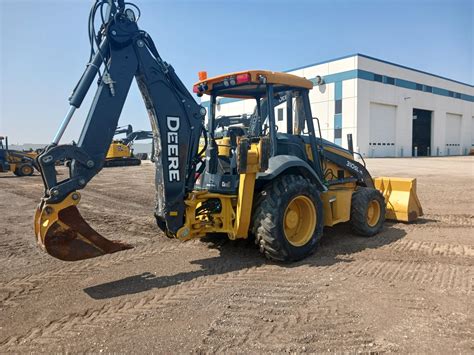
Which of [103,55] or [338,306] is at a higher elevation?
[103,55]

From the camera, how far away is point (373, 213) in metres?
6.75

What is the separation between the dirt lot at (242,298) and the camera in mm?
3109

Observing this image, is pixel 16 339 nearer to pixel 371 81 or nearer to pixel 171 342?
pixel 171 342

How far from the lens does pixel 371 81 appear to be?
35.3 metres

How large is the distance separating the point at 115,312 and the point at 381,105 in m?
37.7

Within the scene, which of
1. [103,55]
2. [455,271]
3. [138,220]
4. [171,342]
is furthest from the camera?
[138,220]

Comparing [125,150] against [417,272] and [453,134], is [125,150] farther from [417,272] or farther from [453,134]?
[453,134]

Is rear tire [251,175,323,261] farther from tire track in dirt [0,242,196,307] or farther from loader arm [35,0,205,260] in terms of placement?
tire track in dirt [0,242,196,307]

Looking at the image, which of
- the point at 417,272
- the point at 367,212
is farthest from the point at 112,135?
the point at 367,212

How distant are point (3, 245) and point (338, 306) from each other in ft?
17.7

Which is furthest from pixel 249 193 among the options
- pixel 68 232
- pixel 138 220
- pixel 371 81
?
pixel 371 81

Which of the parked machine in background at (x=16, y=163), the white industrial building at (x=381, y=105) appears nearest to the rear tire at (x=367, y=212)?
the parked machine in background at (x=16, y=163)

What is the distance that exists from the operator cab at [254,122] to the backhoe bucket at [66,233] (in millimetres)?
1716

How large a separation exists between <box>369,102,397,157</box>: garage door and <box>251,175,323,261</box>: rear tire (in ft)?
108
